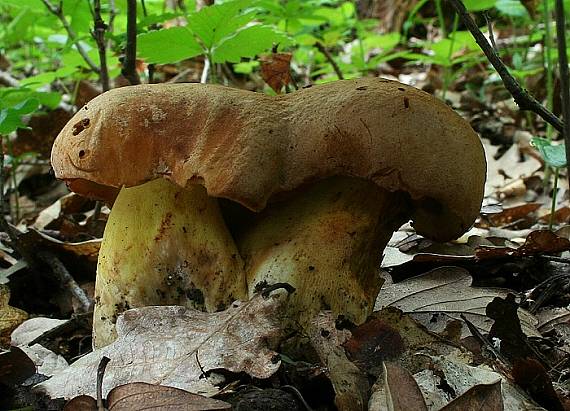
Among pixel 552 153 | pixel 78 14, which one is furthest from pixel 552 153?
pixel 78 14

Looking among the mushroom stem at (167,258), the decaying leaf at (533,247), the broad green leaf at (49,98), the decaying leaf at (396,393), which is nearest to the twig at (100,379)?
the mushroom stem at (167,258)

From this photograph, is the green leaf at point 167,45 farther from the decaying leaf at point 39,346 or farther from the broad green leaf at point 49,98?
the decaying leaf at point 39,346

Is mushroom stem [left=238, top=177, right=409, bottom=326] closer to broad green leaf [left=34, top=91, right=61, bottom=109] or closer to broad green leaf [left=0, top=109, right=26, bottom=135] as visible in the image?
broad green leaf [left=0, top=109, right=26, bottom=135]

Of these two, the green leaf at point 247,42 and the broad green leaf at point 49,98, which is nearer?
the green leaf at point 247,42

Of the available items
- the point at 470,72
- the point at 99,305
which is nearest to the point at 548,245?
the point at 99,305

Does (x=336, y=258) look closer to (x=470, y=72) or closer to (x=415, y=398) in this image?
(x=415, y=398)

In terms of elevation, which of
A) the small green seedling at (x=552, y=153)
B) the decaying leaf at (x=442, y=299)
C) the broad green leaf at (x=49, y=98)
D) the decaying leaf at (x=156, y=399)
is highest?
the small green seedling at (x=552, y=153)
